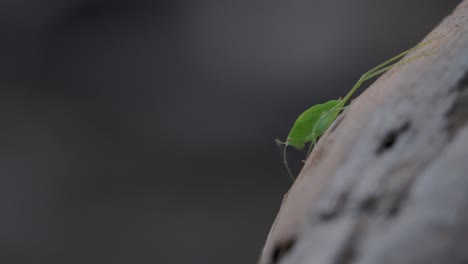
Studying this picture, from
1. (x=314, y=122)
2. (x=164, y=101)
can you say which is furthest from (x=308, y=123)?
(x=164, y=101)

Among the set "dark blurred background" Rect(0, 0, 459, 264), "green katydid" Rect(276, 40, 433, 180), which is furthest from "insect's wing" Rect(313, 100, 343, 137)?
"dark blurred background" Rect(0, 0, 459, 264)

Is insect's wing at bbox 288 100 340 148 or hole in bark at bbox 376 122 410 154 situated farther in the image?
insect's wing at bbox 288 100 340 148

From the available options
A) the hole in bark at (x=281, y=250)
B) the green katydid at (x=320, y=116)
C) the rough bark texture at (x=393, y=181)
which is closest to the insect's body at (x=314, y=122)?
the green katydid at (x=320, y=116)

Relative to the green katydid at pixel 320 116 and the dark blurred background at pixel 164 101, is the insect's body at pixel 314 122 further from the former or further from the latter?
the dark blurred background at pixel 164 101

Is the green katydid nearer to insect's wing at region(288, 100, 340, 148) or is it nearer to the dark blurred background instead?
insect's wing at region(288, 100, 340, 148)

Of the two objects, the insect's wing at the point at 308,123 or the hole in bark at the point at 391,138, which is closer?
the hole in bark at the point at 391,138

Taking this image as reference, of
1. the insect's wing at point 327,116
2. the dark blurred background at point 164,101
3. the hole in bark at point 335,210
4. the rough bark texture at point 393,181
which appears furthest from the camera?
the dark blurred background at point 164,101

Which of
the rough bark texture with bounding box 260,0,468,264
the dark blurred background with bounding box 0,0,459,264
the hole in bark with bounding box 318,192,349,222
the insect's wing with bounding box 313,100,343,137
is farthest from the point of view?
the dark blurred background with bounding box 0,0,459,264

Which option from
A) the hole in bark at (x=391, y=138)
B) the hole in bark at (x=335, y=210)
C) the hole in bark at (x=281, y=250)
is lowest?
the hole in bark at (x=281, y=250)

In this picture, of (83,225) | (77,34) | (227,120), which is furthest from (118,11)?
(83,225)
